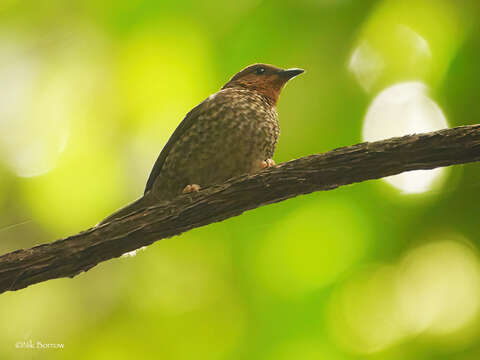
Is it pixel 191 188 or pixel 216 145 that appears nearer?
pixel 191 188

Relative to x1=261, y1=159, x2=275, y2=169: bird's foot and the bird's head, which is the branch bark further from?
the bird's head

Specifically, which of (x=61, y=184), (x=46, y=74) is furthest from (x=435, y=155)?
(x=46, y=74)

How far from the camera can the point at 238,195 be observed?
2.70 metres

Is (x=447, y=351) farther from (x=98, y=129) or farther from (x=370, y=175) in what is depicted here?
(x=98, y=129)

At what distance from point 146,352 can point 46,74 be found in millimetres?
1925

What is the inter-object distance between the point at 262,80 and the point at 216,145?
659 mm

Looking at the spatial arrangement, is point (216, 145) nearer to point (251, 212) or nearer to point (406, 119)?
point (251, 212)

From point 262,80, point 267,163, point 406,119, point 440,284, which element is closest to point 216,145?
point 267,163

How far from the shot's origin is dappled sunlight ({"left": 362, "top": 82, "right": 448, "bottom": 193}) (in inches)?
128

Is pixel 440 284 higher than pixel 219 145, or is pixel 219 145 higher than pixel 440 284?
pixel 219 145

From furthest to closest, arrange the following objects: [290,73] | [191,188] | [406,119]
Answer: [290,73]
[406,119]
[191,188]

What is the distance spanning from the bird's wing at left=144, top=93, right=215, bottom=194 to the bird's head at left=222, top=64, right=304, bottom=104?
1.08 ft

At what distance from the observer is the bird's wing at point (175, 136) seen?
11.1 feet

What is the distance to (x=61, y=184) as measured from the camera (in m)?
3.64
